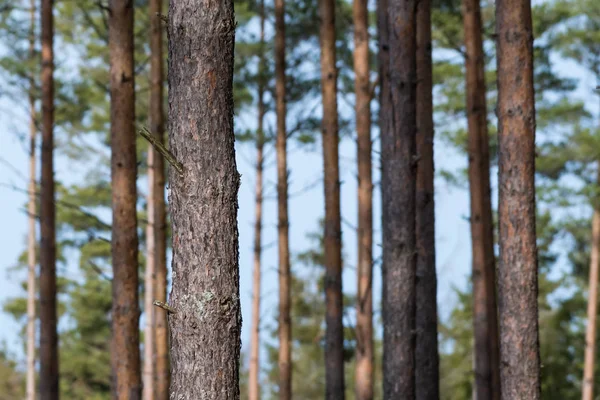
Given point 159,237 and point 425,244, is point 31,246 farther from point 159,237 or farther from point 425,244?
point 425,244

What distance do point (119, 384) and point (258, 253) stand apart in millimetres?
9007

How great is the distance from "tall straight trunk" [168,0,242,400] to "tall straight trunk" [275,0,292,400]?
10.5m

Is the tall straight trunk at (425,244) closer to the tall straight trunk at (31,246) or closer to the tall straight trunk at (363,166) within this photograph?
the tall straight trunk at (363,166)

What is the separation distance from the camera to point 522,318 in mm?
7582

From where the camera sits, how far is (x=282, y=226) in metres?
15.7


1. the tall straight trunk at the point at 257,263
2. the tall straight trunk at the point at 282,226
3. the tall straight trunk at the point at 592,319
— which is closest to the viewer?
the tall straight trunk at the point at 282,226

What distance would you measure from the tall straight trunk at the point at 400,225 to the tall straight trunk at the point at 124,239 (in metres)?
2.40

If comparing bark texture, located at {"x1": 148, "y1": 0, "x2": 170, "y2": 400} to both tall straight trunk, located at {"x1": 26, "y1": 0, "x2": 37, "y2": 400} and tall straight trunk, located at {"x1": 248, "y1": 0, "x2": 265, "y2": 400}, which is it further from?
tall straight trunk, located at {"x1": 26, "y1": 0, "x2": 37, "y2": 400}

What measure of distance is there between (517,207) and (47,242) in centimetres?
721

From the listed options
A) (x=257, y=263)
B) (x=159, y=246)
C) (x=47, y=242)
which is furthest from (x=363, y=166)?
(x=257, y=263)

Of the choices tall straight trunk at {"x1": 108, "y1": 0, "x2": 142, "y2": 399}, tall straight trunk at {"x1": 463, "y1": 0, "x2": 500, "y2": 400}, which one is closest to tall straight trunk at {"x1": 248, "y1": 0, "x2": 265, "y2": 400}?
tall straight trunk at {"x1": 463, "y1": 0, "x2": 500, "y2": 400}

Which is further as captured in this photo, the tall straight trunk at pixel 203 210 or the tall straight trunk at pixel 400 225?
the tall straight trunk at pixel 400 225

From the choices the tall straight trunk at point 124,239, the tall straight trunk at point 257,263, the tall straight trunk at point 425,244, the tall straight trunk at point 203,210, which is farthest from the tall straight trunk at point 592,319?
the tall straight trunk at point 203,210

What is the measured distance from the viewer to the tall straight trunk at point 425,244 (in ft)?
33.1
